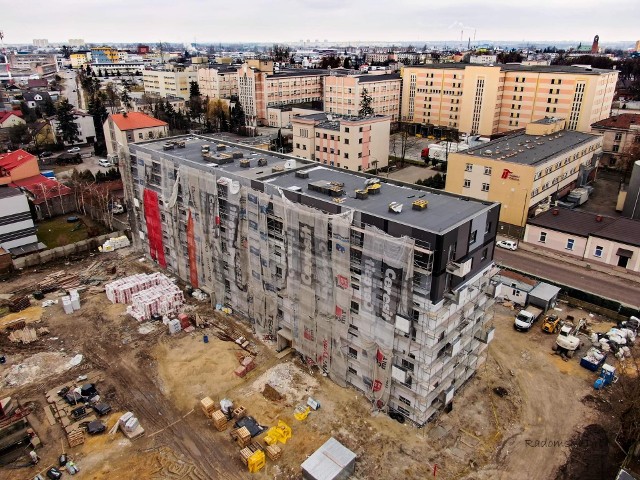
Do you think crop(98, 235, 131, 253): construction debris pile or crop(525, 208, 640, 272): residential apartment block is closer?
crop(525, 208, 640, 272): residential apartment block

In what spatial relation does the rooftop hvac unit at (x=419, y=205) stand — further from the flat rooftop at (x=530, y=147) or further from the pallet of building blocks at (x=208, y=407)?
the flat rooftop at (x=530, y=147)

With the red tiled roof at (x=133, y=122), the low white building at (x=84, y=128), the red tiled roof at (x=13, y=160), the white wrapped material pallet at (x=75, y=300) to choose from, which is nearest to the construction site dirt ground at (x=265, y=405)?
the white wrapped material pallet at (x=75, y=300)

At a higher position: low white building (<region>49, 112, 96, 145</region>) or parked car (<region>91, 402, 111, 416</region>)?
low white building (<region>49, 112, 96, 145</region>)

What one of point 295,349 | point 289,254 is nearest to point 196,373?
point 295,349

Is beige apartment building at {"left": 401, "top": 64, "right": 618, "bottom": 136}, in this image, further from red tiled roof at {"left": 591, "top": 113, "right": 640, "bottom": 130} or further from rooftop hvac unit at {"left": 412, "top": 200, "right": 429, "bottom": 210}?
rooftop hvac unit at {"left": 412, "top": 200, "right": 429, "bottom": 210}

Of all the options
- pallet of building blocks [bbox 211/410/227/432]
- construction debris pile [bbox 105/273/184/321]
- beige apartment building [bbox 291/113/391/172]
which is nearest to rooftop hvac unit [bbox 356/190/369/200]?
pallet of building blocks [bbox 211/410/227/432]

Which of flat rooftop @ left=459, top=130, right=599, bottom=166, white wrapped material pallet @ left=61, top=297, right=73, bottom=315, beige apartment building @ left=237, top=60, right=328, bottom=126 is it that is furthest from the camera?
beige apartment building @ left=237, top=60, right=328, bottom=126

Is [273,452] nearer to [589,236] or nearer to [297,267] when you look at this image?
[297,267]
